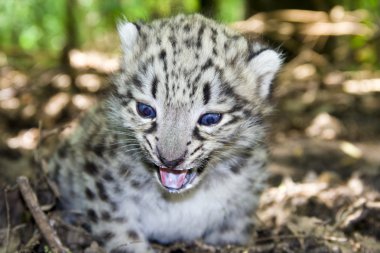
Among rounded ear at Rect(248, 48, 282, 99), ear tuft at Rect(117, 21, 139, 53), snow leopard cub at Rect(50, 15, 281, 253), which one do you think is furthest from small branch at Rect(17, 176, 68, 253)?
rounded ear at Rect(248, 48, 282, 99)

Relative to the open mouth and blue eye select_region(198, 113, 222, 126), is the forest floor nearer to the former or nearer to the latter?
the open mouth

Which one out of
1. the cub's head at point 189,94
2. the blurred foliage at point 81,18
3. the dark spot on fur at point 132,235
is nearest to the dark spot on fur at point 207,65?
the cub's head at point 189,94

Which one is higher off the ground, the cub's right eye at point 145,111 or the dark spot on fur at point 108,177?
the cub's right eye at point 145,111

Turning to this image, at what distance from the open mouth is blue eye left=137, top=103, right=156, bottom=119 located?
383 millimetres

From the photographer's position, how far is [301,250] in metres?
5.07

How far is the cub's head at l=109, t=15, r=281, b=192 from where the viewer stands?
420 cm

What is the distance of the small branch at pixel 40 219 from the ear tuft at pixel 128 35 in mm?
1258

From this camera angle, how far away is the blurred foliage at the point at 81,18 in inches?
406

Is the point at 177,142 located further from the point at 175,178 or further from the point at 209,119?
the point at 175,178

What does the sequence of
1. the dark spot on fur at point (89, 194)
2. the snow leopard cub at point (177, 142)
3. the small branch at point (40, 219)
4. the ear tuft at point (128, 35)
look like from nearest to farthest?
1. the snow leopard cub at point (177, 142)
2. the small branch at point (40, 219)
3. the ear tuft at point (128, 35)
4. the dark spot on fur at point (89, 194)

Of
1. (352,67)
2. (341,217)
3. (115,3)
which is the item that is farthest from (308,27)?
(341,217)

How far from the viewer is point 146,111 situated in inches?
173

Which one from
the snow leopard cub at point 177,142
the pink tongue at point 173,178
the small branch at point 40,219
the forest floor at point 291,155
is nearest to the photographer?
the snow leopard cub at point 177,142

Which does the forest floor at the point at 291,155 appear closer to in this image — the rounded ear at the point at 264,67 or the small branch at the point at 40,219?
the small branch at the point at 40,219
